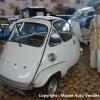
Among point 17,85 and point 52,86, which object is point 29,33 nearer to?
point 52,86

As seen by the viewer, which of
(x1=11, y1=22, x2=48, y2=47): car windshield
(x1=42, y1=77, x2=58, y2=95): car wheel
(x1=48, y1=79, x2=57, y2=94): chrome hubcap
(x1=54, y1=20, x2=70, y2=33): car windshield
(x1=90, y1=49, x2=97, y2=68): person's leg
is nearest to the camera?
(x1=42, y1=77, x2=58, y2=95): car wheel

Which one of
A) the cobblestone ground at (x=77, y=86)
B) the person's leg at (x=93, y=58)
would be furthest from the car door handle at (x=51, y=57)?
the person's leg at (x=93, y=58)

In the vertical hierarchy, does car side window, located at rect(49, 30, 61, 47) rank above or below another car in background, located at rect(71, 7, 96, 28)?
below

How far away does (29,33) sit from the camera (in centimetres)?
450

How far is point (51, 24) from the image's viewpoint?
156 inches

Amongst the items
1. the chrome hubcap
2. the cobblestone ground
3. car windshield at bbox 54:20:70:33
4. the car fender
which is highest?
car windshield at bbox 54:20:70:33

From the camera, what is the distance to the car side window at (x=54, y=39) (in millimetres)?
3854

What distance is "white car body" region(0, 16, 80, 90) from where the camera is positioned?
3.48 metres

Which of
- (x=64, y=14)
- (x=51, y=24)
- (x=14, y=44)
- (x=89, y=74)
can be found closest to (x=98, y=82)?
(x=89, y=74)

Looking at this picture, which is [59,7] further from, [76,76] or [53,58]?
[53,58]

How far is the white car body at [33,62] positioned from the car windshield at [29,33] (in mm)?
66

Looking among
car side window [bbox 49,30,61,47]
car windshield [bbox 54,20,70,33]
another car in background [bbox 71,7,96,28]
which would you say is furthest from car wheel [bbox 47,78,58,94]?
another car in background [bbox 71,7,96,28]

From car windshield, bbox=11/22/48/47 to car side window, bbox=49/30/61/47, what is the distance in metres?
0.15

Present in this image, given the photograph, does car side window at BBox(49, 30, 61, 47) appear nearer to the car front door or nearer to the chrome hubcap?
the car front door
